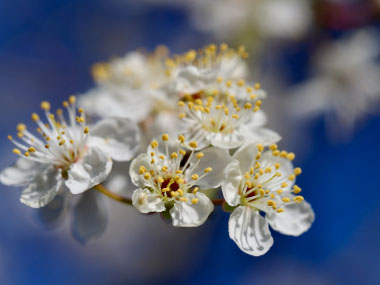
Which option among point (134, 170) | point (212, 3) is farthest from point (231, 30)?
point (134, 170)


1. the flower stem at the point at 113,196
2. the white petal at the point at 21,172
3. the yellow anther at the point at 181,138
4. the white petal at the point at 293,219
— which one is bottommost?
the white petal at the point at 293,219

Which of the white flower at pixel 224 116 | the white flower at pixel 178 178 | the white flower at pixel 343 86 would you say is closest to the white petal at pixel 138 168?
the white flower at pixel 178 178

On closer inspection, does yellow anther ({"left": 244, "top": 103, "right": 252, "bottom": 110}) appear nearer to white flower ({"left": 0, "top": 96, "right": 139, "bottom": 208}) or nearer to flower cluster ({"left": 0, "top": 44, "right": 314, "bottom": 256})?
flower cluster ({"left": 0, "top": 44, "right": 314, "bottom": 256})

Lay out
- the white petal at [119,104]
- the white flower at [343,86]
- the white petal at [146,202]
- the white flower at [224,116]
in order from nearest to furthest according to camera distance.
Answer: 1. the white petal at [146,202]
2. the white flower at [224,116]
3. the white petal at [119,104]
4. the white flower at [343,86]

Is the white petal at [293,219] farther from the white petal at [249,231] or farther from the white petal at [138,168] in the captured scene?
the white petal at [138,168]

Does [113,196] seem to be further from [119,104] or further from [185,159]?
[119,104]

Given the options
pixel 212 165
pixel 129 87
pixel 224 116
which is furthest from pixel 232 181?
pixel 129 87

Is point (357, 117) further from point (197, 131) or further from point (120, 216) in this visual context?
point (120, 216)

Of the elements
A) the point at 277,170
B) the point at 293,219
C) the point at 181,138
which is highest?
the point at 181,138
